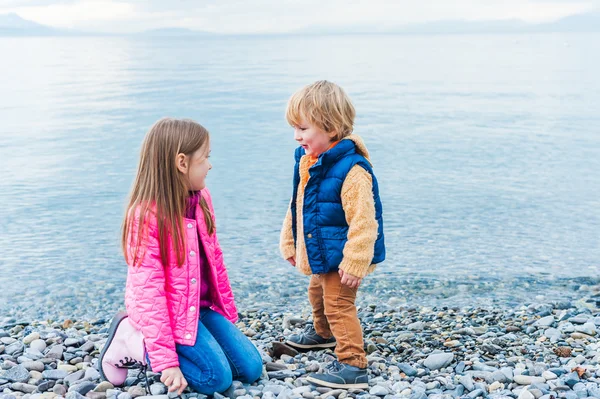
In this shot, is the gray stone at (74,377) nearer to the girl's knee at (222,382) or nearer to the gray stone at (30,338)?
the girl's knee at (222,382)

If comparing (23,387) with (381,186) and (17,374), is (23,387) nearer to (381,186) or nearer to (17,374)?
(17,374)

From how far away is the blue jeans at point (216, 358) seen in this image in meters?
4.25

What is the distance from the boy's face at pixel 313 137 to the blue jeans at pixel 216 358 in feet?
4.40

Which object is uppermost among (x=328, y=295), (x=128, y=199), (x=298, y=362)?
(x=128, y=199)

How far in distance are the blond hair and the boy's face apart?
0.02m

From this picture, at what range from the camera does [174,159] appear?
4.34 m

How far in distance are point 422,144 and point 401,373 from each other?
1356 centimetres

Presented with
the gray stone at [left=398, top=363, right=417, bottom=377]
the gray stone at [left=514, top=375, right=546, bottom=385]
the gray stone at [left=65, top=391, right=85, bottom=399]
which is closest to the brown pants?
the gray stone at [left=398, top=363, right=417, bottom=377]

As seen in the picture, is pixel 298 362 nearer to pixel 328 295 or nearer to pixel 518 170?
pixel 328 295

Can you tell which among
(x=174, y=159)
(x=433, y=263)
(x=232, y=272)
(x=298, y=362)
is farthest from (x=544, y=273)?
(x=174, y=159)

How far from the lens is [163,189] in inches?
170

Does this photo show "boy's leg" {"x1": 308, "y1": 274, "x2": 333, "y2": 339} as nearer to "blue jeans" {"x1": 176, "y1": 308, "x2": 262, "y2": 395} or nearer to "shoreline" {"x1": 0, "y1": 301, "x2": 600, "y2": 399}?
"shoreline" {"x1": 0, "y1": 301, "x2": 600, "y2": 399}

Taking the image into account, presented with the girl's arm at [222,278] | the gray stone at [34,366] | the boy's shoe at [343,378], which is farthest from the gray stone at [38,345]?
the boy's shoe at [343,378]

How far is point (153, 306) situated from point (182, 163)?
0.92m
